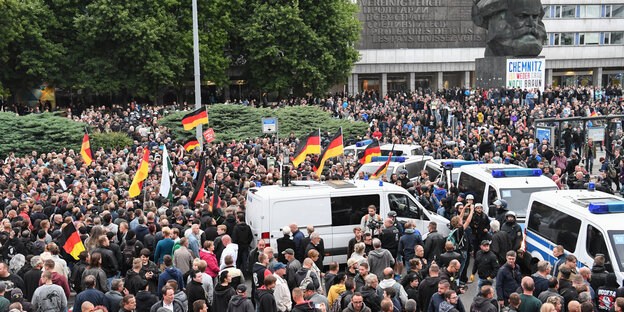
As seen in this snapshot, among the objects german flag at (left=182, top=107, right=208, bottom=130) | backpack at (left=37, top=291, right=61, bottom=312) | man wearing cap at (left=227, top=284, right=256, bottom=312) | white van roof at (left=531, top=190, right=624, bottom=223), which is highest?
german flag at (left=182, top=107, right=208, bottom=130)

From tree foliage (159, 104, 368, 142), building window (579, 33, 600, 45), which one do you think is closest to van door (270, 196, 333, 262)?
tree foliage (159, 104, 368, 142)

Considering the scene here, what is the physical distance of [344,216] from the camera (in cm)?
1438

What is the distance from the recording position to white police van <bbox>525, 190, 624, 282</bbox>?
1102 cm

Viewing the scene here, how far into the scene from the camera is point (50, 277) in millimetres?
10070

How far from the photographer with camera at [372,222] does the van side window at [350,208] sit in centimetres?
36

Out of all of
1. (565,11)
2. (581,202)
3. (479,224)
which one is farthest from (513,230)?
(565,11)

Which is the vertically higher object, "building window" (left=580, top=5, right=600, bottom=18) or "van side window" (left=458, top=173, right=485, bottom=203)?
"building window" (left=580, top=5, right=600, bottom=18)

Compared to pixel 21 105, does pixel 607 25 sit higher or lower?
higher

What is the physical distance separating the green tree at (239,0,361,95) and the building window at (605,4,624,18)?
33.5 meters

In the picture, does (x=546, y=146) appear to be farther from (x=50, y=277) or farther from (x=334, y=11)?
(x=334, y=11)

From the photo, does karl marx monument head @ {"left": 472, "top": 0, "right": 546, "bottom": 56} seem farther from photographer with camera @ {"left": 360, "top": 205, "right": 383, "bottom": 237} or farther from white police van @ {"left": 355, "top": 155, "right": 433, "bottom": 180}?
photographer with camera @ {"left": 360, "top": 205, "right": 383, "bottom": 237}

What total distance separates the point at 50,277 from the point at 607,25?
6989 centimetres

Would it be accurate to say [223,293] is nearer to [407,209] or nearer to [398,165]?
[407,209]

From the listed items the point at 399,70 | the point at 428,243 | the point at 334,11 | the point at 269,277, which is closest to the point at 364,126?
the point at 334,11
